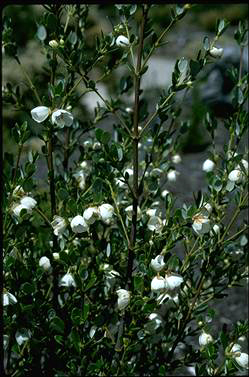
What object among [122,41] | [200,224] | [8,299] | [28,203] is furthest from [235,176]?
[8,299]

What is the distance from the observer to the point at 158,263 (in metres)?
1.67

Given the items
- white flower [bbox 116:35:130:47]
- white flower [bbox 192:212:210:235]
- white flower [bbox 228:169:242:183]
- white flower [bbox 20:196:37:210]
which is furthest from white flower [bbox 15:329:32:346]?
white flower [bbox 116:35:130:47]

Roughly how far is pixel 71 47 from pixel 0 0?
211 mm

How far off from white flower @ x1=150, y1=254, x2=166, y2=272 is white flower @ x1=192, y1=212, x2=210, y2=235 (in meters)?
0.11

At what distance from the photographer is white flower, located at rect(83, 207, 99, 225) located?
1.62 meters

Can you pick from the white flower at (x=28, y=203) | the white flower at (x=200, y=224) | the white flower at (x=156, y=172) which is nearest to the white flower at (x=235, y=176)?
the white flower at (x=200, y=224)

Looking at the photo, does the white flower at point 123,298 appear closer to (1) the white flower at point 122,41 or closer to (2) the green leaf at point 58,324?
(2) the green leaf at point 58,324

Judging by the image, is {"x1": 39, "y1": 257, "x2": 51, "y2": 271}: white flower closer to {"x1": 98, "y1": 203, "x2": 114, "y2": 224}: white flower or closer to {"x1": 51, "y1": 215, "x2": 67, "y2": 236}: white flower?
{"x1": 51, "y1": 215, "x2": 67, "y2": 236}: white flower

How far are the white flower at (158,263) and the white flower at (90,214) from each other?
0.18 m

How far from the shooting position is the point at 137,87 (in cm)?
172

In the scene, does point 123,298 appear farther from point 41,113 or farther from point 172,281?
point 41,113

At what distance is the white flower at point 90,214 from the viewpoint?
162cm

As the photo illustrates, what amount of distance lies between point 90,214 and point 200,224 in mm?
261

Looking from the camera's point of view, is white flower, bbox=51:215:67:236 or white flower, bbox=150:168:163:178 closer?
white flower, bbox=51:215:67:236
